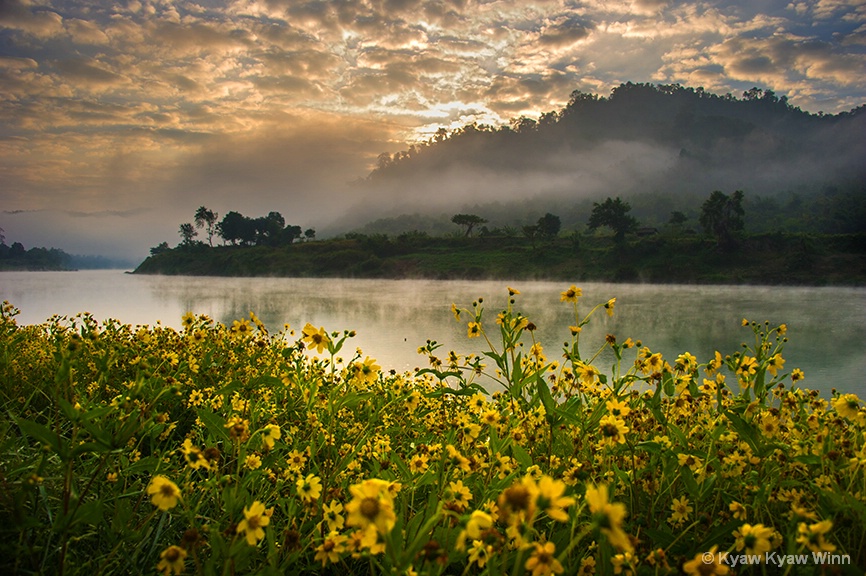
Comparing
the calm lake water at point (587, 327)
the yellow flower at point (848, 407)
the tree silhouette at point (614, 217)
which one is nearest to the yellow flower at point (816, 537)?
the yellow flower at point (848, 407)

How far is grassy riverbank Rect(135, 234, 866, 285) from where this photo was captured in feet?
113

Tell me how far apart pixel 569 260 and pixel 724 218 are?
1365 centimetres

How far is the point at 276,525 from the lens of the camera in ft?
5.81


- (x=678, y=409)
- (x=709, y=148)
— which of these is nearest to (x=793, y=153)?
(x=709, y=148)

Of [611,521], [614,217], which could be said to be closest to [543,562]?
[611,521]

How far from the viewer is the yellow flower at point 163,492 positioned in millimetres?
1023

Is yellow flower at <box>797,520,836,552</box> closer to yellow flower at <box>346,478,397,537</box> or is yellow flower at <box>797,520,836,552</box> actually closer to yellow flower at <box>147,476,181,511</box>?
yellow flower at <box>346,478,397,537</box>

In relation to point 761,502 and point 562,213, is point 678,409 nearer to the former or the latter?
point 761,502

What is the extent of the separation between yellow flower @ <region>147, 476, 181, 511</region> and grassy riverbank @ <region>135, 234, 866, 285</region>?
3737 cm

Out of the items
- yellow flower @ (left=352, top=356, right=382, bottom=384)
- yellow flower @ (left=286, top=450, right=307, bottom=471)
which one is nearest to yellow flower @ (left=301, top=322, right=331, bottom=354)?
yellow flower @ (left=352, top=356, right=382, bottom=384)

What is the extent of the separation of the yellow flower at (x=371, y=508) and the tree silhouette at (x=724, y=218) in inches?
1772

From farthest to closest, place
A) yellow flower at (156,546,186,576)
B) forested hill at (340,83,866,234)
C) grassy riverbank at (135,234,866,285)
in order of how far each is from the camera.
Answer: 1. forested hill at (340,83,866,234)
2. grassy riverbank at (135,234,866,285)
3. yellow flower at (156,546,186,576)

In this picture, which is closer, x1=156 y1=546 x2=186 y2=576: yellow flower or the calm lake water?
x1=156 y1=546 x2=186 y2=576: yellow flower

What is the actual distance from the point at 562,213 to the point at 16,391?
388 ft
